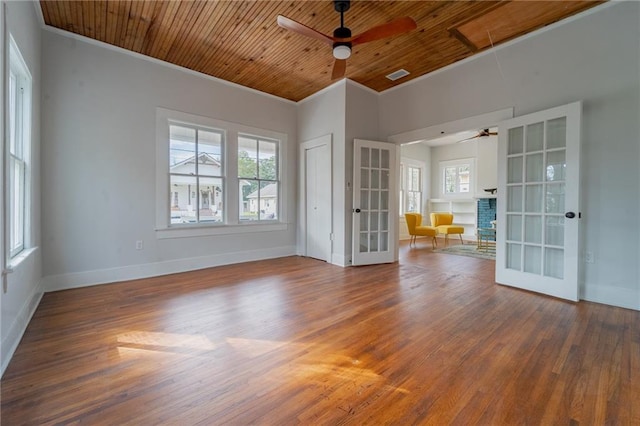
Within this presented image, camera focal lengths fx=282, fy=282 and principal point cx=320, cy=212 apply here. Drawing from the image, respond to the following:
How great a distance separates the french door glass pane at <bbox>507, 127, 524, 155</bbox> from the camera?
342 cm

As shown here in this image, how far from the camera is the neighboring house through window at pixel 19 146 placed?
90.9 inches

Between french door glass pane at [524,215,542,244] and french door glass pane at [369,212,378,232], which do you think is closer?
french door glass pane at [524,215,542,244]

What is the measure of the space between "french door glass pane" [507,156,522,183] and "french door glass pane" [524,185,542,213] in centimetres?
16

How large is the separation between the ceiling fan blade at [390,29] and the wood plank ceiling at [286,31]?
0.38 meters

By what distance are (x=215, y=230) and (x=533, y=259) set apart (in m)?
4.42

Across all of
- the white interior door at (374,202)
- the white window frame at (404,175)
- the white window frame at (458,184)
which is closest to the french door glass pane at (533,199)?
the white interior door at (374,202)

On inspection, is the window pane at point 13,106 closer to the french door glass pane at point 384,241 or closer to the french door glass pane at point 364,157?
the french door glass pane at point 364,157

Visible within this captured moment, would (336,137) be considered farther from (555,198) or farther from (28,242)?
(28,242)

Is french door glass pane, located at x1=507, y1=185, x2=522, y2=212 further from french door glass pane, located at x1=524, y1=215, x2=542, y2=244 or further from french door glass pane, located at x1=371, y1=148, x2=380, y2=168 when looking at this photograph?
french door glass pane, located at x1=371, y1=148, x2=380, y2=168

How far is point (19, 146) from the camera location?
2.54m

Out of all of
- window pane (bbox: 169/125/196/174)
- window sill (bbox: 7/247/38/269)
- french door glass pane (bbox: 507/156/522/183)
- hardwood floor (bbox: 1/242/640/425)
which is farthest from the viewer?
window pane (bbox: 169/125/196/174)

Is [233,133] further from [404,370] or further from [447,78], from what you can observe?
[404,370]

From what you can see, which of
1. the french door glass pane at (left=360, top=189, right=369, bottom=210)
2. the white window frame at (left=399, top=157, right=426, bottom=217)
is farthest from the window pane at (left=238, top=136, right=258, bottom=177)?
the white window frame at (left=399, top=157, right=426, bottom=217)

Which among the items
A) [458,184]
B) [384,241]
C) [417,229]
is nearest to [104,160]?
[384,241]
